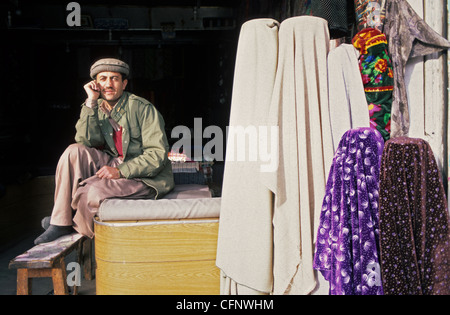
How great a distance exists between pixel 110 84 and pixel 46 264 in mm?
1249

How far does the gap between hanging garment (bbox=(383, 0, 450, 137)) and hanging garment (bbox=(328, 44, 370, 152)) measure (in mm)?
210

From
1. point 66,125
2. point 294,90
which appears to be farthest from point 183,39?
point 294,90

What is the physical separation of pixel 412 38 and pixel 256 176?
3.63 feet

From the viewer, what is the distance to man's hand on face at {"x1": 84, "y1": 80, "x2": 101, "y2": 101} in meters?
2.42

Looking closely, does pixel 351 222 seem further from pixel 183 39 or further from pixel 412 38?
pixel 183 39

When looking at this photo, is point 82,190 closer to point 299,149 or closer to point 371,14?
point 299,149

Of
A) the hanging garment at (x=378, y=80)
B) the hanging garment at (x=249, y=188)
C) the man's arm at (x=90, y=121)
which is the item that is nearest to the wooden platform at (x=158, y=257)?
the hanging garment at (x=249, y=188)

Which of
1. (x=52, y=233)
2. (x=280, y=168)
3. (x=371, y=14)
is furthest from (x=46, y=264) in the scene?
(x=371, y=14)

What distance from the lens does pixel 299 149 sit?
180 cm

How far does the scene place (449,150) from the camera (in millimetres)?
1874

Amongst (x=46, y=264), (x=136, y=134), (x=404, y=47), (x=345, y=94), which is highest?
(x=404, y=47)

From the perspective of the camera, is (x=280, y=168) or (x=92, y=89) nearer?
(x=280, y=168)

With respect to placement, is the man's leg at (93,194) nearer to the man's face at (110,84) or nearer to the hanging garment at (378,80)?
the man's face at (110,84)

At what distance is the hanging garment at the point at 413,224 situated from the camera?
151 centimetres
